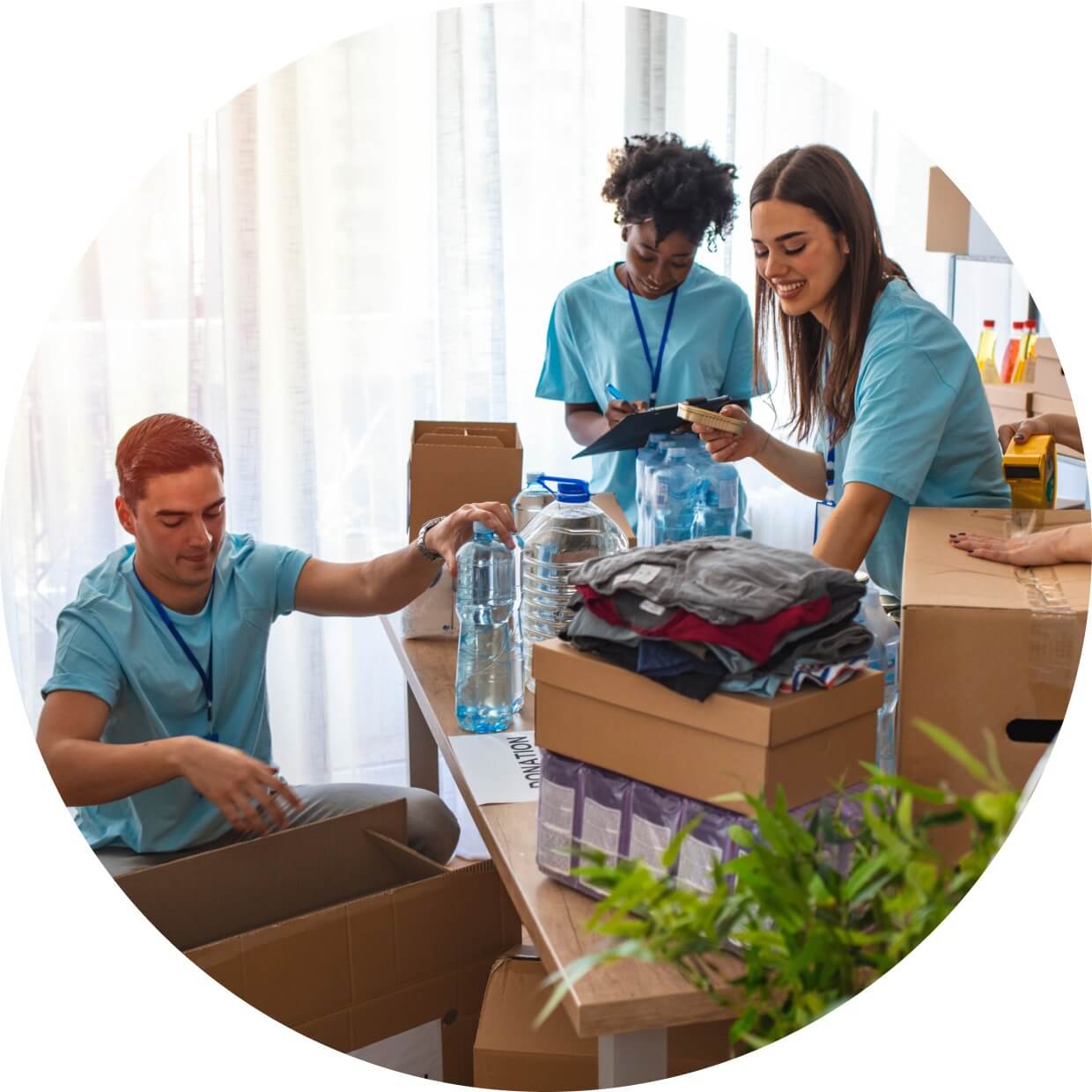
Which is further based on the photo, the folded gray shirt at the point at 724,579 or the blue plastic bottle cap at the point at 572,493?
the blue plastic bottle cap at the point at 572,493

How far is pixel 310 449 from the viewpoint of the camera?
3.10 m

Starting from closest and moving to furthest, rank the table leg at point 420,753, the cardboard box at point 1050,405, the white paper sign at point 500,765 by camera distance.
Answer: the white paper sign at point 500,765 < the table leg at point 420,753 < the cardboard box at point 1050,405

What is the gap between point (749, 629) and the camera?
1.09m

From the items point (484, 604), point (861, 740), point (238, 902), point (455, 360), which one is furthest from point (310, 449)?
point (861, 740)

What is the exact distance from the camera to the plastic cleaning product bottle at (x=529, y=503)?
213 centimetres

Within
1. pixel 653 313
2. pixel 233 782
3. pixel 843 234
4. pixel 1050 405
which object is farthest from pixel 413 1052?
pixel 1050 405

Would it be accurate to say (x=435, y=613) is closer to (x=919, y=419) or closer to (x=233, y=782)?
(x=233, y=782)

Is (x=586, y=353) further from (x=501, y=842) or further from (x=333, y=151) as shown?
(x=501, y=842)

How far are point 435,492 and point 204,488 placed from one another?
48 centimetres

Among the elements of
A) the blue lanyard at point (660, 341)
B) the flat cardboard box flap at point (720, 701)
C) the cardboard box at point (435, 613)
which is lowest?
the cardboard box at point (435, 613)

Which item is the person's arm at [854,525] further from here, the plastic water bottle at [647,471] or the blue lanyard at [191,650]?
the blue lanyard at [191,650]

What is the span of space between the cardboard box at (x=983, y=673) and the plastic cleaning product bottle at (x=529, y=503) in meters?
0.96

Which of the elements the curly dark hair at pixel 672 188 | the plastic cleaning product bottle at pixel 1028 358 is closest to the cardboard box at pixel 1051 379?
the plastic cleaning product bottle at pixel 1028 358


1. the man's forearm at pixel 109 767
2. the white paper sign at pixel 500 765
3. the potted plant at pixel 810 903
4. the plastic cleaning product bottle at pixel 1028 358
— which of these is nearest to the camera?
the potted plant at pixel 810 903
